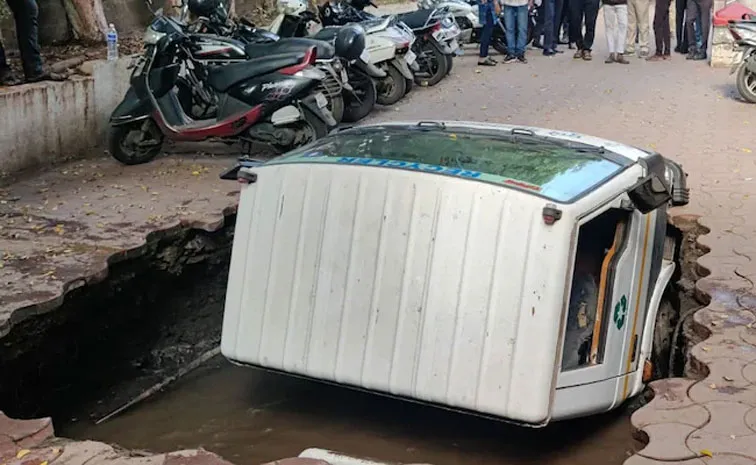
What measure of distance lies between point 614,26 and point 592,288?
10.8 meters

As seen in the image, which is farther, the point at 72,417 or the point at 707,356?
the point at 72,417

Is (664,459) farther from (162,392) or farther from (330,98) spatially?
(330,98)

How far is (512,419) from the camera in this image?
405 centimetres

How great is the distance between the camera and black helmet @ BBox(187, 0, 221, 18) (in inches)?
365

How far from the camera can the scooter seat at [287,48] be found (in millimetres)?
8672

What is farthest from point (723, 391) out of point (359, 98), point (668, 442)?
point (359, 98)

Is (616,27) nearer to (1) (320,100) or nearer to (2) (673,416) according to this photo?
(1) (320,100)

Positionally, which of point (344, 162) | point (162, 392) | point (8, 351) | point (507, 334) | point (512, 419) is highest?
point (344, 162)

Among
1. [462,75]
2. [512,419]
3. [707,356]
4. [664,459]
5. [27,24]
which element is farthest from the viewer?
[462,75]

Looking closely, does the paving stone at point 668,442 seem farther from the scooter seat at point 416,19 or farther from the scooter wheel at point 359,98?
the scooter seat at point 416,19

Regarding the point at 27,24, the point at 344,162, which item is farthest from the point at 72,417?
the point at 27,24

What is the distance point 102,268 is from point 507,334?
120 inches

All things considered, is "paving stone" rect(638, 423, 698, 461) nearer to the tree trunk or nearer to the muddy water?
the muddy water

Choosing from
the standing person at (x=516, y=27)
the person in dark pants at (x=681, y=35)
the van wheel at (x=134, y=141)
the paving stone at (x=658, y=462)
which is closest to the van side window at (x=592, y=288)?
the paving stone at (x=658, y=462)
